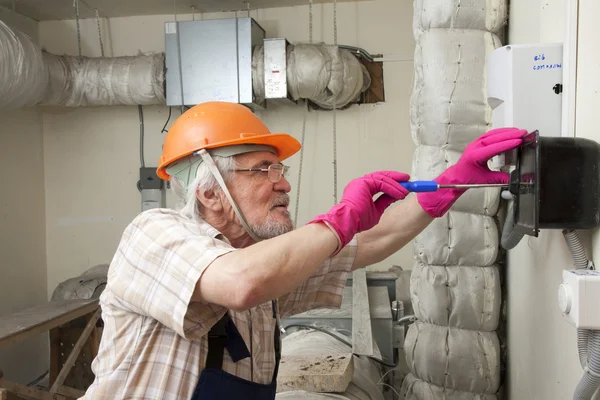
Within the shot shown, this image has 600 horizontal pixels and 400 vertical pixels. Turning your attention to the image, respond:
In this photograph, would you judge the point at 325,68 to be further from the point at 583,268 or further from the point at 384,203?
the point at 583,268

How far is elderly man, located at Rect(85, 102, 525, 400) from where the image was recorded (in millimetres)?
899

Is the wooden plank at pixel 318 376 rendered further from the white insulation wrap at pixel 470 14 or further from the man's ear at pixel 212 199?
the white insulation wrap at pixel 470 14

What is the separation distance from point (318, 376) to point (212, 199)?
62 cm

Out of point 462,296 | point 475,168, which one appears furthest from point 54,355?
point 475,168

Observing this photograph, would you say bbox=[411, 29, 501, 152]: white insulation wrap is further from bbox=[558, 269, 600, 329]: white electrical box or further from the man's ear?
bbox=[558, 269, 600, 329]: white electrical box

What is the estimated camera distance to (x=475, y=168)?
1101 mm

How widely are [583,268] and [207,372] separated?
76cm

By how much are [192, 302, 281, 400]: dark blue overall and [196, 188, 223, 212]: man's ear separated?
0.86ft

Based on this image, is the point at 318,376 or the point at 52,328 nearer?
the point at 318,376

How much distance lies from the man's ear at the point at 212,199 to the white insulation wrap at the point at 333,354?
604 millimetres

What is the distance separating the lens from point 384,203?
110 cm

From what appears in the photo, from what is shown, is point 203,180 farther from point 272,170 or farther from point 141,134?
point 141,134

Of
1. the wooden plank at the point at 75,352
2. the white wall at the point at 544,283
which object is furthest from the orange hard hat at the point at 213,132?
the wooden plank at the point at 75,352

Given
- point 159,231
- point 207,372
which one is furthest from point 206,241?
point 207,372
